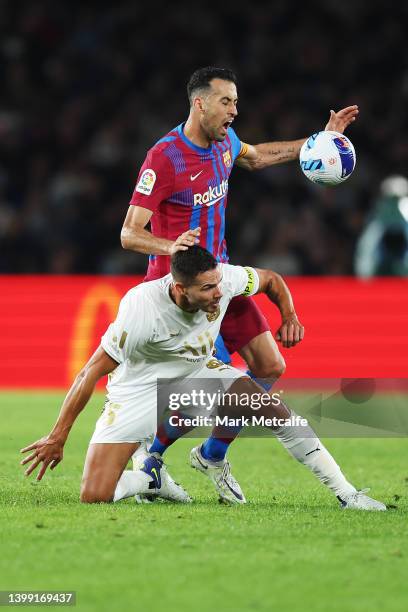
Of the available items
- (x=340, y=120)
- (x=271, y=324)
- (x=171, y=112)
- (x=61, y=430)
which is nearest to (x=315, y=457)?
(x=61, y=430)

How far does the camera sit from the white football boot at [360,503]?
5.98m

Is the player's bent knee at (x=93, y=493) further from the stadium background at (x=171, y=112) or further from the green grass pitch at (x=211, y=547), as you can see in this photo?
the stadium background at (x=171, y=112)

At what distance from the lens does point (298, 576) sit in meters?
4.41

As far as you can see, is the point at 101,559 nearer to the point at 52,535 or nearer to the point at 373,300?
the point at 52,535

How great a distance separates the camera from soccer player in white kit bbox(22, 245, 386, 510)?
5.96m

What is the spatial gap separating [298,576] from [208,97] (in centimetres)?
313

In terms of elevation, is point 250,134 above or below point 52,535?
above

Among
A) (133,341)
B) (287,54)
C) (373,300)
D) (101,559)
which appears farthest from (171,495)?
(287,54)

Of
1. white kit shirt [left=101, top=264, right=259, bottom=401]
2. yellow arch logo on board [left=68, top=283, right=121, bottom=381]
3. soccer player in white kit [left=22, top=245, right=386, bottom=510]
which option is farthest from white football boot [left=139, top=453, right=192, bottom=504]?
yellow arch logo on board [left=68, top=283, right=121, bottom=381]

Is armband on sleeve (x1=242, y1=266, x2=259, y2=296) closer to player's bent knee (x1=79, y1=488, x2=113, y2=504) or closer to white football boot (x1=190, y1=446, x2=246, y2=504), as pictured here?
white football boot (x1=190, y1=446, x2=246, y2=504)

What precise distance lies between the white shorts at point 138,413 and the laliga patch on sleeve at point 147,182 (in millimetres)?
1023

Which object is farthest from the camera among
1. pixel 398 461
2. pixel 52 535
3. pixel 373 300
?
pixel 373 300

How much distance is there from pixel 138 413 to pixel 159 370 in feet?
0.84

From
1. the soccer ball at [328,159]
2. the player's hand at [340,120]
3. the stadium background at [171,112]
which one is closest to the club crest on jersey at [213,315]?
the soccer ball at [328,159]
